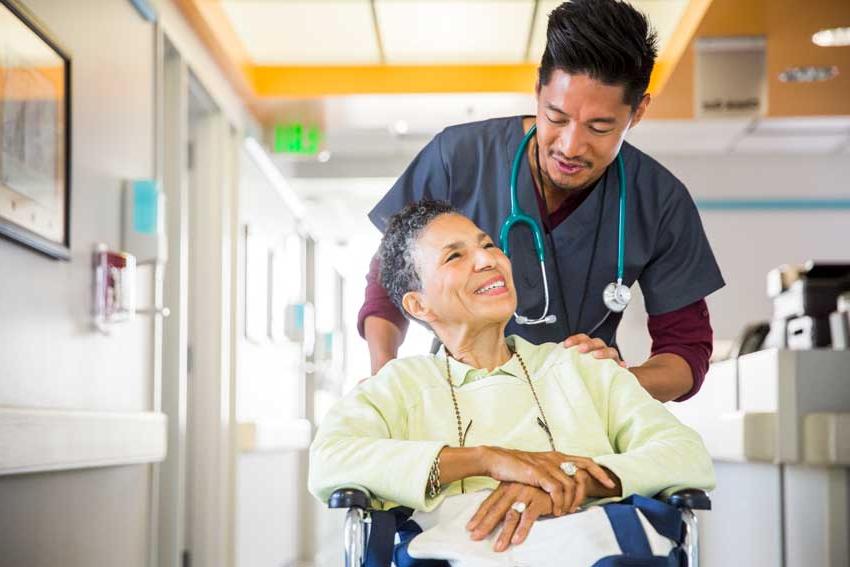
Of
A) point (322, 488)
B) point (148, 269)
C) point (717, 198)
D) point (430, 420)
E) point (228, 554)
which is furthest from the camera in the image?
point (717, 198)

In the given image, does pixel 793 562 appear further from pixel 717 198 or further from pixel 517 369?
pixel 717 198

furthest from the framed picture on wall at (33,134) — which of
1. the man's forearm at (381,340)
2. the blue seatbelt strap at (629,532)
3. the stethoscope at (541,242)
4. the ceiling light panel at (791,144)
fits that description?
the ceiling light panel at (791,144)

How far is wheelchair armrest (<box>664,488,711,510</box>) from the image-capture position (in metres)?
1.59

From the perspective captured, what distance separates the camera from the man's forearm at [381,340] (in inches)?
85.4

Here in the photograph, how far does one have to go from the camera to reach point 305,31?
5.52 metres

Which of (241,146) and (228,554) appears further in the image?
(241,146)

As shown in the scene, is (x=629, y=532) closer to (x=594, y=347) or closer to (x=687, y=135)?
(x=594, y=347)

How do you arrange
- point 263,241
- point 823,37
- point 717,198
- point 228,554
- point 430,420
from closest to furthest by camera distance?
point 430,420
point 823,37
point 228,554
point 263,241
point 717,198

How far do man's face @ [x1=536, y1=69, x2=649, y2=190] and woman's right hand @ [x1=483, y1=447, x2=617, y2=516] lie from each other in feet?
2.04

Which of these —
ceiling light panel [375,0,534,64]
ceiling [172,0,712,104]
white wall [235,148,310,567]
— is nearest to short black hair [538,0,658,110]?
ceiling [172,0,712,104]

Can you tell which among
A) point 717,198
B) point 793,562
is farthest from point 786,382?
point 717,198

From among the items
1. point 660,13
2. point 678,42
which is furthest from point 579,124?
point 660,13

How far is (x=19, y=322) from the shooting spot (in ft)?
8.91

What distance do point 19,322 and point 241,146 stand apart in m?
3.06
